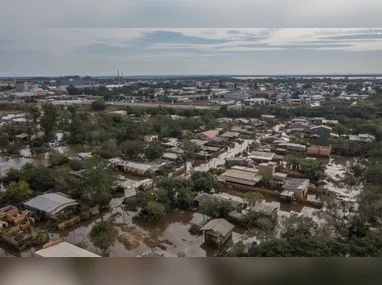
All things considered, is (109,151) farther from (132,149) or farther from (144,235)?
(144,235)

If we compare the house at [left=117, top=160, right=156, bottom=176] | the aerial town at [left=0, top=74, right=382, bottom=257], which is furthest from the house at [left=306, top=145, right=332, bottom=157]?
the house at [left=117, top=160, right=156, bottom=176]

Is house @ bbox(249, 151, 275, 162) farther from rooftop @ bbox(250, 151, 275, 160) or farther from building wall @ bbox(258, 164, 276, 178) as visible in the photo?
building wall @ bbox(258, 164, 276, 178)

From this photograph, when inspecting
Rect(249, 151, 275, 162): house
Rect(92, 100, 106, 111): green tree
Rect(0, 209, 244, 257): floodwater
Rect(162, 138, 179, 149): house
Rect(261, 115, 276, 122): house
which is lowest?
Rect(0, 209, 244, 257): floodwater

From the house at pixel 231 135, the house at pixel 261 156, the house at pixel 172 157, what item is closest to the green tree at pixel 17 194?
the house at pixel 172 157

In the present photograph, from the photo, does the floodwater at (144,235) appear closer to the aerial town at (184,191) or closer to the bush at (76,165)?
the aerial town at (184,191)

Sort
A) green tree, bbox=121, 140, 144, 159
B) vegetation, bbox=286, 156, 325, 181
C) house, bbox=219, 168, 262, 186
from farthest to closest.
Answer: green tree, bbox=121, 140, 144, 159 → vegetation, bbox=286, 156, 325, 181 → house, bbox=219, 168, 262, 186
